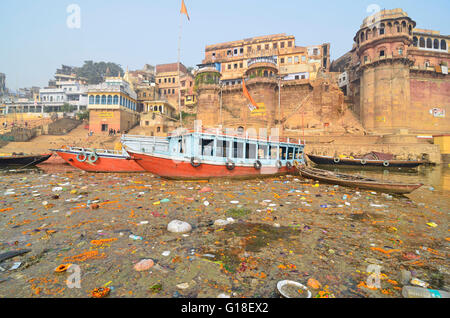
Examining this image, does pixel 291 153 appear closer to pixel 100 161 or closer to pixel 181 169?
pixel 181 169

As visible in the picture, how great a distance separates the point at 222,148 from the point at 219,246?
6761mm

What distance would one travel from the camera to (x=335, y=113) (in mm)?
27969

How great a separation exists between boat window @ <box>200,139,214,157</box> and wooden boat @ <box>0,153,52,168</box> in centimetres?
1350

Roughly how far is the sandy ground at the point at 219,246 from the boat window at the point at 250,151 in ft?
15.8

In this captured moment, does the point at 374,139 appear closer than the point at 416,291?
No

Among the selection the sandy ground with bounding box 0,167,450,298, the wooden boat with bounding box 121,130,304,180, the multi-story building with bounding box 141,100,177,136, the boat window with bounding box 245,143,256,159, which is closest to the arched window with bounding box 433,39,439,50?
the wooden boat with bounding box 121,130,304,180

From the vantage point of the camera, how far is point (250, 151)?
10578 mm

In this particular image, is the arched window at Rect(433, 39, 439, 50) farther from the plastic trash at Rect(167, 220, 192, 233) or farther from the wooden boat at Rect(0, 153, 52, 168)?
the wooden boat at Rect(0, 153, 52, 168)

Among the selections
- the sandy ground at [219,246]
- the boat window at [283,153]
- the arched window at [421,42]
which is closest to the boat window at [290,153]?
the boat window at [283,153]

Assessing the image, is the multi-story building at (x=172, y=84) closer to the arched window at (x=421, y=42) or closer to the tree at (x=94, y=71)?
the tree at (x=94, y=71)

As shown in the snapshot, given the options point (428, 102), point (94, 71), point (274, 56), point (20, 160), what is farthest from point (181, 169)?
point (94, 71)
